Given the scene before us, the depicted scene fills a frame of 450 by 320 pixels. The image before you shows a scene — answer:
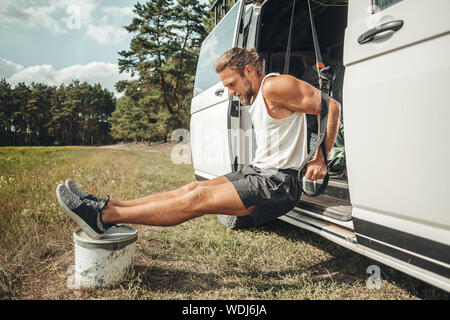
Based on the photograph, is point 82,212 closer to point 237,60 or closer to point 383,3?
point 237,60

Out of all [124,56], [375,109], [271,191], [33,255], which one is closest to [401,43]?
[375,109]

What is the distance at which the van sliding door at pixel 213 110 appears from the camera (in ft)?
9.20

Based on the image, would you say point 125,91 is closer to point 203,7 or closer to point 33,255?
point 203,7

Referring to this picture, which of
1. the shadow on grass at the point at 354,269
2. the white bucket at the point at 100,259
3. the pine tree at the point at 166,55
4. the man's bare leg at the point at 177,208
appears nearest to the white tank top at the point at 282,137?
the man's bare leg at the point at 177,208

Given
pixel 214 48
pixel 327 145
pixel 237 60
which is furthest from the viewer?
pixel 214 48

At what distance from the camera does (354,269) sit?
220 centimetres

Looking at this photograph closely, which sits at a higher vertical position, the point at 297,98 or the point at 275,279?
the point at 297,98

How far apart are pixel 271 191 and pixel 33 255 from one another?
180cm

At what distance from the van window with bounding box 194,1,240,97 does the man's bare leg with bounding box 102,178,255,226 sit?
1608mm

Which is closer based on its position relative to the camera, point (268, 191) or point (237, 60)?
point (268, 191)

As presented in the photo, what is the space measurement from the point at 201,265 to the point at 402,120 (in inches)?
66.1

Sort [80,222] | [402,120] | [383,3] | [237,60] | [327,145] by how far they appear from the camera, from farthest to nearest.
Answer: [237,60], [327,145], [80,222], [383,3], [402,120]

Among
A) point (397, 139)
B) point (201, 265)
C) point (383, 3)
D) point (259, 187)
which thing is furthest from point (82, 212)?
point (383, 3)

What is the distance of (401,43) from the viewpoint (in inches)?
51.1
